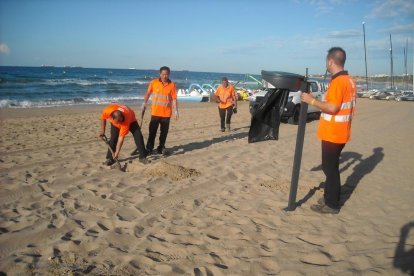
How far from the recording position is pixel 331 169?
13.2 ft

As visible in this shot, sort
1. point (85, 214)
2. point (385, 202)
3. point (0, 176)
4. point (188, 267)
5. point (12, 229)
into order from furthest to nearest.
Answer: point (0, 176), point (385, 202), point (85, 214), point (12, 229), point (188, 267)

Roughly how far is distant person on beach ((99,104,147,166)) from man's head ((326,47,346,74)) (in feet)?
11.7

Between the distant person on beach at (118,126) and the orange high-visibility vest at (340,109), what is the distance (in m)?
3.48

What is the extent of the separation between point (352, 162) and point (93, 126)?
8.03 metres

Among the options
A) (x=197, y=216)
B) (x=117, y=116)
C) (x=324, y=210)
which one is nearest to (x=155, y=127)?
(x=117, y=116)

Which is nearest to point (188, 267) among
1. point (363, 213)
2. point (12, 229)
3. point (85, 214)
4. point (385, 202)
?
point (85, 214)

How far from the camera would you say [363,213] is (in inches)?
171

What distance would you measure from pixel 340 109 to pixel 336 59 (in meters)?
0.57

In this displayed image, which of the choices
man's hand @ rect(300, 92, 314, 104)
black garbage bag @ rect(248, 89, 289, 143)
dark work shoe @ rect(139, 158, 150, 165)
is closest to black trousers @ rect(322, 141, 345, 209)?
man's hand @ rect(300, 92, 314, 104)

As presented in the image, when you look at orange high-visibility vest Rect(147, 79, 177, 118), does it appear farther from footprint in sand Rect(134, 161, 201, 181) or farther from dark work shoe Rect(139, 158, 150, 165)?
footprint in sand Rect(134, 161, 201, 181)

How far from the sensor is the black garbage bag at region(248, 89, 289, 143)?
14.4ft

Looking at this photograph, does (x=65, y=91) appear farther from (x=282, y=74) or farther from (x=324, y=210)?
(x=324, y=210)

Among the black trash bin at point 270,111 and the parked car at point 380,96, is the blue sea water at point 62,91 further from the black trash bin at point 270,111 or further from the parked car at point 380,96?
the black trash bin at point 270,111

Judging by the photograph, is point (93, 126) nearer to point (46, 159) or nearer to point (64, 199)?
point (46, 159)
